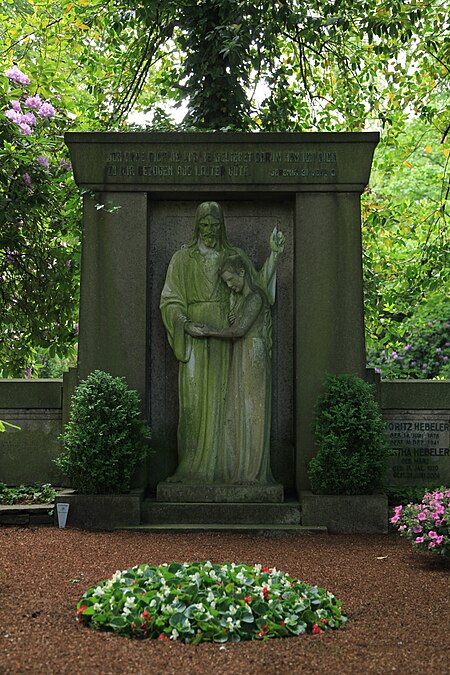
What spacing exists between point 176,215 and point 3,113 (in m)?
2.41

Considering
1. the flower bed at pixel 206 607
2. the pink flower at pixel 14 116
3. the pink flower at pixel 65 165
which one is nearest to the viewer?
the flower bed at pixel 206 607

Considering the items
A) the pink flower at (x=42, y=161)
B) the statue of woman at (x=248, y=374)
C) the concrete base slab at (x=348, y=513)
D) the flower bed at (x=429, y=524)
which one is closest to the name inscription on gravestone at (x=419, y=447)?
the concrete base slab at (x=348, y=513)

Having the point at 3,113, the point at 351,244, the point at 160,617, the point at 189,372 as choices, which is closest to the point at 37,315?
the point at 3,113

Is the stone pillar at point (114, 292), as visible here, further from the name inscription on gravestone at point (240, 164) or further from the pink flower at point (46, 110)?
the pink flower at point (46, 110)

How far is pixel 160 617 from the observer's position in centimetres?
504

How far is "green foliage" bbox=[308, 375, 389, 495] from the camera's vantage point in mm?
8633

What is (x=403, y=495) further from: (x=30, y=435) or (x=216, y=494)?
(x=30, y=435)

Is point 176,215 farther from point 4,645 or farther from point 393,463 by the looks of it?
point 4,645

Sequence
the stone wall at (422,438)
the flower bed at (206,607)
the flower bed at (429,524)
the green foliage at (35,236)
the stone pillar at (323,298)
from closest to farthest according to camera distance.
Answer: the flower bed at (206,607) → the flower bed at (429,524) → the stone pillar at (323,298) → the stone wall at (422,438) → the green foliage at (35,236)

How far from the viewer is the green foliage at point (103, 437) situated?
28.3 feet

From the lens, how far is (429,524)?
23.8 ft

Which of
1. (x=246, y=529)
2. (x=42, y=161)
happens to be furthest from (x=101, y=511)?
(x=42, y=161)

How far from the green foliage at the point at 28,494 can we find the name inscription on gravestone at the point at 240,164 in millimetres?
3301

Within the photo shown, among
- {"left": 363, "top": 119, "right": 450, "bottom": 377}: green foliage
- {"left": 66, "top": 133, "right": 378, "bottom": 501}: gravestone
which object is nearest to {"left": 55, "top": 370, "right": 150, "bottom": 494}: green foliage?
{"left": 66, "top": 133, "right": 378, "bottom": 501}: gravestone
